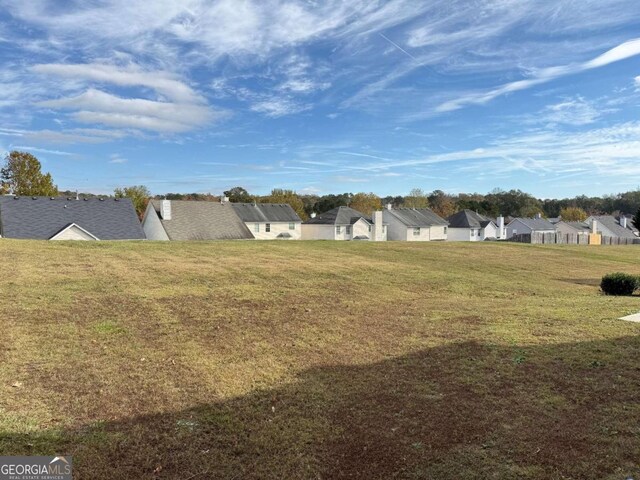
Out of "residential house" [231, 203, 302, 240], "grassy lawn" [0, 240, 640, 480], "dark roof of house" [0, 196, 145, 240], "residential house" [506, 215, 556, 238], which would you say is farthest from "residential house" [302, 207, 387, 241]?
"grassy lawn" [0, 240, 640, 480]

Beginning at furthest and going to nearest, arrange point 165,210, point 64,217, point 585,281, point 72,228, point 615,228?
point 615,228 < point 165,210 < point 64,217 < point 72,228 < point 585,281

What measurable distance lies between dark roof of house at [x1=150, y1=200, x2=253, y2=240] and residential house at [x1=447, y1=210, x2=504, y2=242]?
36.1 meters

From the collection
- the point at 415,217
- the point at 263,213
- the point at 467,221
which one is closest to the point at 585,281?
the point at 263,213

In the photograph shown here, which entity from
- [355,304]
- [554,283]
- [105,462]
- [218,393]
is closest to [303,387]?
[218,393]

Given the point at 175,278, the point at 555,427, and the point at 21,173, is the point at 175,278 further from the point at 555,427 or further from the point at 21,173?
the point at 21,173

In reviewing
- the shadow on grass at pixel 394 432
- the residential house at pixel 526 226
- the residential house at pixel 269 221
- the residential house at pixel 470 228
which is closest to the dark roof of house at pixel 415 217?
the residential house at pixel 470 228

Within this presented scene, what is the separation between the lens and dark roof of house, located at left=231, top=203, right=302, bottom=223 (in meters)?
55.5

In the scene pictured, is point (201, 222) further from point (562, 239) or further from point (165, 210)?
point (562, 239)

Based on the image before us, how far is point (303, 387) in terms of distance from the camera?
19.6 feet

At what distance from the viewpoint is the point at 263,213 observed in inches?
2251

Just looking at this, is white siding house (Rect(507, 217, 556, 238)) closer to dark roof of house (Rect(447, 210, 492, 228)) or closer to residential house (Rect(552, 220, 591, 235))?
residential house (Rect(552, 220, 591, 235))

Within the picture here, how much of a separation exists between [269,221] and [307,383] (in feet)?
167

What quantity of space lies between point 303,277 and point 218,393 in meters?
10.5

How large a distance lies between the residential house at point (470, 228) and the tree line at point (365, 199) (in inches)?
610
